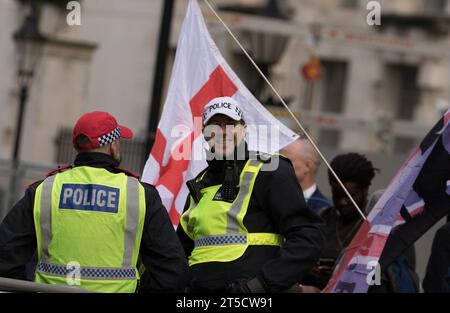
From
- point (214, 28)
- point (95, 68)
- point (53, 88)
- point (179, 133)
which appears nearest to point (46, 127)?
point (53, 88)

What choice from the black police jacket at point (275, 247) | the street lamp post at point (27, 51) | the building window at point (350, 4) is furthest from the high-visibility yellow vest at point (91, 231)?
the building window at point (350, 4)

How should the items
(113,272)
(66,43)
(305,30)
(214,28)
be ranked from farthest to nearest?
1. (66,43)
2. (305,30)
3. (214,28)
4. (113,272)

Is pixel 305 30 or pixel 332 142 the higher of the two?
pixel 305 30

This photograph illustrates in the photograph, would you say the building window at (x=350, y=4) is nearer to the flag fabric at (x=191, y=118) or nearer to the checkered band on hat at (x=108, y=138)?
the flag fabric at (x=191, y=118)

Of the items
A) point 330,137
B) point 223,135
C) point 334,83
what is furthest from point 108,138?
point 334,83

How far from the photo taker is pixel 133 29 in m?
28.6

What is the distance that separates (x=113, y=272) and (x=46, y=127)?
18856 millimetres

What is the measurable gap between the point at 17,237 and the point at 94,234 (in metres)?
0.33

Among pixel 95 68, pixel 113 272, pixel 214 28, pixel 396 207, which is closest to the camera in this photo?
pixel 113 272

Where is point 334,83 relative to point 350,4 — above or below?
below

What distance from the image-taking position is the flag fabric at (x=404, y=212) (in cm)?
664

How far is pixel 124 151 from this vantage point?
2016cm

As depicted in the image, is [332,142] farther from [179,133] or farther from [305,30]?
[179,133]

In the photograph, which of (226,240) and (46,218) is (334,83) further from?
(46,218)
